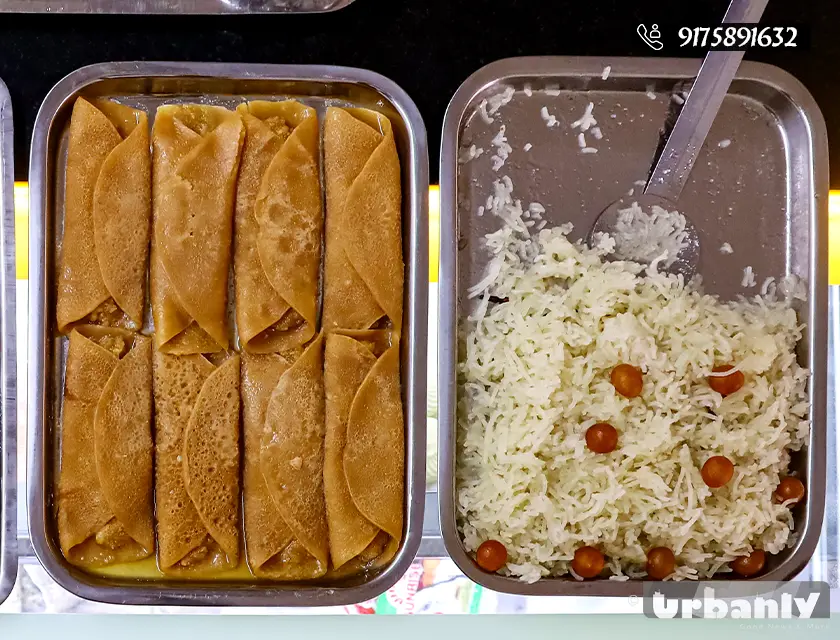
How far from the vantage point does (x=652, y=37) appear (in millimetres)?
1731

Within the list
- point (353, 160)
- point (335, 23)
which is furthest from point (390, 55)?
point (353, 160)

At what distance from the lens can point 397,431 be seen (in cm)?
161

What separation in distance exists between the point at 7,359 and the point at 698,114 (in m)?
1.89

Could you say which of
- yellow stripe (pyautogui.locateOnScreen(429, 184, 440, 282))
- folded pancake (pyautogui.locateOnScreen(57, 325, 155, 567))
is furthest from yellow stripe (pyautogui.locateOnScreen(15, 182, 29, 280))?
yellow stripe (pyautogui.locateOnScreen(429, 184, 440, 282))

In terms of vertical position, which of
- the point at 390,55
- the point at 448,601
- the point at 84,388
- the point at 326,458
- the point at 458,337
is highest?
the point at 390,55

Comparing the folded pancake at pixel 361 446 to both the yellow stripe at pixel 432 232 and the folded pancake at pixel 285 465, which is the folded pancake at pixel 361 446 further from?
the yellow stripe at pixel 432 232

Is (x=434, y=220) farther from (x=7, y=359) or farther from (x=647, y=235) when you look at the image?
(x=7, y=359)

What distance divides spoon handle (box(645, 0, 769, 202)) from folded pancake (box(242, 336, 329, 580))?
101cm

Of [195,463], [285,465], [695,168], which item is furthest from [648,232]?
[195,463]

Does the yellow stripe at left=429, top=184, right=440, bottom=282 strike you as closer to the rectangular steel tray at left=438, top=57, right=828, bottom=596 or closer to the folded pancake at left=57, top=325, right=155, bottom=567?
the rectangular steel tray at left=438, top=57, right=828, bottom=596

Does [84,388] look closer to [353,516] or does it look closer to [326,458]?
[326,458]

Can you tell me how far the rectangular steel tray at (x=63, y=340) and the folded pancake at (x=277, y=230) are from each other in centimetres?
13

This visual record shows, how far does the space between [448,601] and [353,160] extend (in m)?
1.24

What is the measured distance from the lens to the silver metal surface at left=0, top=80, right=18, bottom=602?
5.34ft
